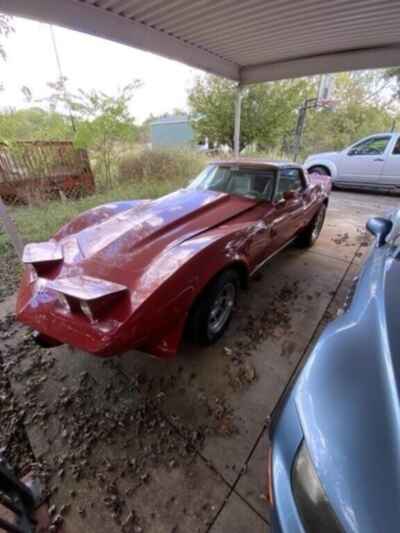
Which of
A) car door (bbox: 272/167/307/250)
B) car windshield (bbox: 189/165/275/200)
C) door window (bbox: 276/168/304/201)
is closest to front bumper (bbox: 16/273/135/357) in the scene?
car door (bbox: 272/167/307/250)

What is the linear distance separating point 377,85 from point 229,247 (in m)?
23.1

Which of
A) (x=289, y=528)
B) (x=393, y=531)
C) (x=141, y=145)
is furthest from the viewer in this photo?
(x=141, y=145)

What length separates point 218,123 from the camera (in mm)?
10281

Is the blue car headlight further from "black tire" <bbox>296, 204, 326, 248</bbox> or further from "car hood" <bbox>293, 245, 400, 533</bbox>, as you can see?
"black tire" <bbox>296, 204, 326, 248</bbox>

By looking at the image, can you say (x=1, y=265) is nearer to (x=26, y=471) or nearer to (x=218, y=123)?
(x=26, y=471)

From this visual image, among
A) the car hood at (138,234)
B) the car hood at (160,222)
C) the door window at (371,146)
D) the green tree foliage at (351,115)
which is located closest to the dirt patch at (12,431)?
the car hood at (138,234)

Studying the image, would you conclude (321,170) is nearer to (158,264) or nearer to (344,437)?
(158,264)

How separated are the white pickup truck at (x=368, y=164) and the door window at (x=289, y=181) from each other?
18.0 ft

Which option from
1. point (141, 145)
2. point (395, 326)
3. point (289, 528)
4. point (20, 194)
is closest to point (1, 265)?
point (20, 194)

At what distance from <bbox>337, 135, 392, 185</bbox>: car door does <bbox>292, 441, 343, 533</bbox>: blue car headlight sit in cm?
853

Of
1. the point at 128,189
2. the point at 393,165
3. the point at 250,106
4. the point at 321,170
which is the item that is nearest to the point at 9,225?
the point at 128,189

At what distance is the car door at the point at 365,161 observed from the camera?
6883 mm

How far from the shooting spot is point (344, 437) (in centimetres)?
76

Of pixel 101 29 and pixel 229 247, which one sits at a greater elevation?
pixel 101 29
